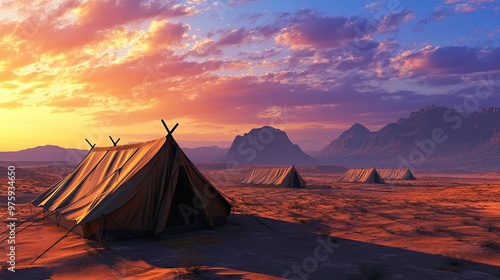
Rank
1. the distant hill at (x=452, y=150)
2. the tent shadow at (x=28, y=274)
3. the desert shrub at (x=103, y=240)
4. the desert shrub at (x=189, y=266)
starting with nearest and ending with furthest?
the desert shrub at (x=189, y=266)
the tent shadow at (x=28, y=274)
the desert shrub at (x=103, y=240)
the distant hill at (x=452, y=150)

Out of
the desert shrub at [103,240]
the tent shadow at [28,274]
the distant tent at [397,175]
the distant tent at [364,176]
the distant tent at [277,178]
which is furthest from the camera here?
the distant tent at [397,175]

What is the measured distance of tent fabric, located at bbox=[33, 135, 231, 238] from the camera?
10.8 metres

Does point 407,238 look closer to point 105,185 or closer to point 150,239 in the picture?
point 150,239

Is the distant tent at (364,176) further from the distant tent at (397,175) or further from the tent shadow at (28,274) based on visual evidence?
the tent shadow at (28,274)

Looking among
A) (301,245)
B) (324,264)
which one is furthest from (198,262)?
(301,245)

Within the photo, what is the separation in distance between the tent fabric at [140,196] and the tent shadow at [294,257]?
624 mm

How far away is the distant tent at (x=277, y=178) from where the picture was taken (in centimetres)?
3788

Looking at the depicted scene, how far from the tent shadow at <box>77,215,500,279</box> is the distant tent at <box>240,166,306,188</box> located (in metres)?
25.7

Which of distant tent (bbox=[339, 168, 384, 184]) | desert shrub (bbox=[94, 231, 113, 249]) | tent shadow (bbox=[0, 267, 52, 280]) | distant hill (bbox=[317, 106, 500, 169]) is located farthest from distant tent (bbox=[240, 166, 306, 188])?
distant hill (bbox=[317, 106, 500, 169])

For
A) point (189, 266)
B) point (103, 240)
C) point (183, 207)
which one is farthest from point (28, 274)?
point (183, 207)

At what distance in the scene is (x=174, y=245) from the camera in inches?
400

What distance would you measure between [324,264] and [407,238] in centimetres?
406

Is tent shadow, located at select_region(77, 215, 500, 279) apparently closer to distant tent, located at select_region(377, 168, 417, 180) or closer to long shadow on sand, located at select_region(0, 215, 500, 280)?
long shadow on sand, located at select_region(0, 215, 500, 280)

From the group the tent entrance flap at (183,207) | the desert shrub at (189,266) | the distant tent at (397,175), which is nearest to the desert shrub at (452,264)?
the desert shrub at (189,266)
